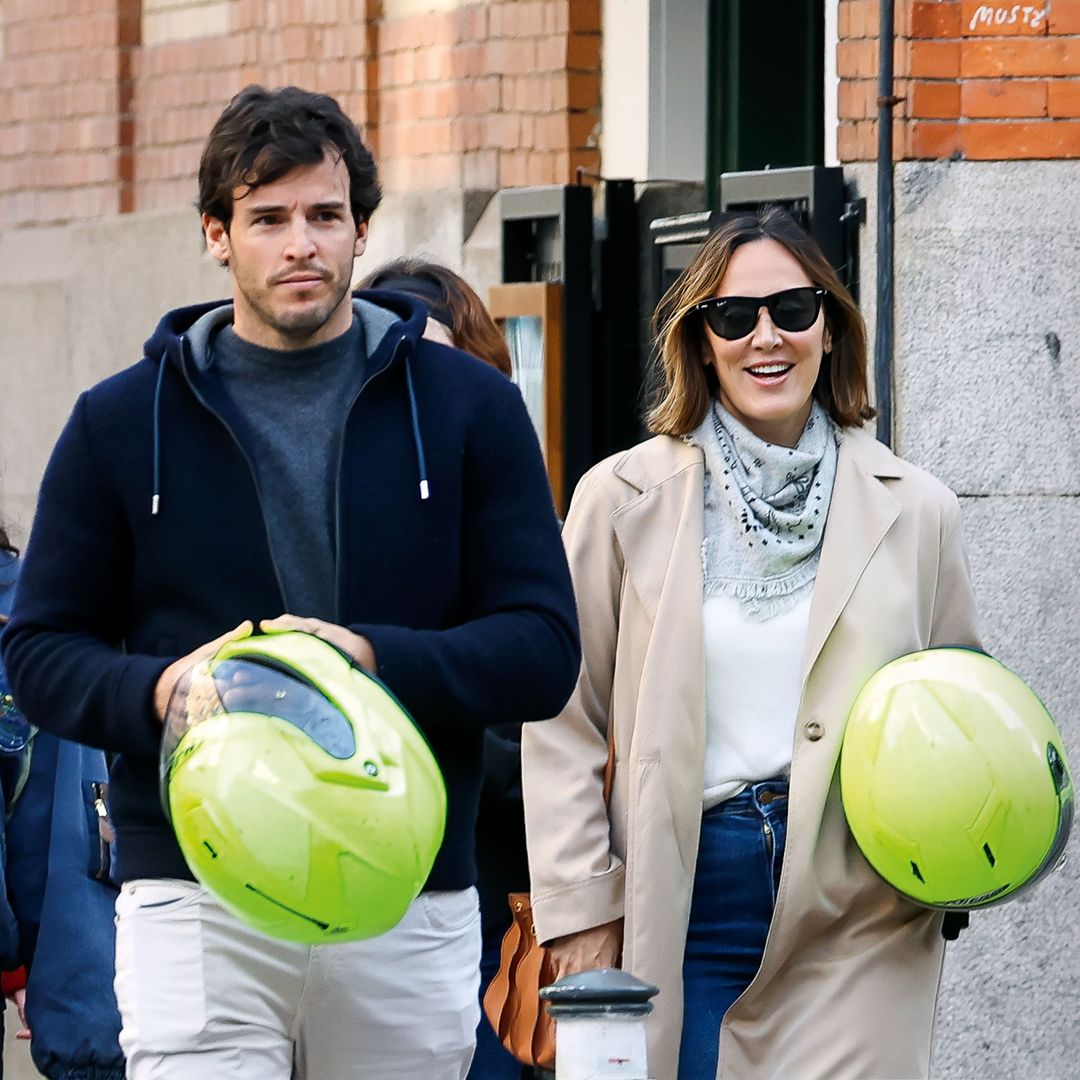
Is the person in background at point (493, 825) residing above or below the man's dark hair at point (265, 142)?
below

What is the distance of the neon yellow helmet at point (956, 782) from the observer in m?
4.34

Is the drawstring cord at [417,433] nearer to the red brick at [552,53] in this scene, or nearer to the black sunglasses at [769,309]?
the black sunglasses at [769,309]

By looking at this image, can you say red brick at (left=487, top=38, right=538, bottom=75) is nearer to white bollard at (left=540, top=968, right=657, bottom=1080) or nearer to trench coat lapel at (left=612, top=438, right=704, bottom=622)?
trench coat lapel at (left=612, top=438, right=704, bottom=622)

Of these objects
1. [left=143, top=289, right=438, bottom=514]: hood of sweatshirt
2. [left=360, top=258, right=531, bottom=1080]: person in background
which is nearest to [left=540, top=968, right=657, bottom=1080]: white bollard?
[left=143, top=289, right=438, bottom=514]: hood of sweatshirt

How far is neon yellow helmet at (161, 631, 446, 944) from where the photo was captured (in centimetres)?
350

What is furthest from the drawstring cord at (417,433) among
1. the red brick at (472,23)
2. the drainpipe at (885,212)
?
the red brick at (472,23)

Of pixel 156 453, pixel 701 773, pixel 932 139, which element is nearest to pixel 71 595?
pixel 156 453

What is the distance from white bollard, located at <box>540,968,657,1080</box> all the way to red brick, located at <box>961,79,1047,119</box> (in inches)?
154

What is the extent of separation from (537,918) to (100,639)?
1135 mm

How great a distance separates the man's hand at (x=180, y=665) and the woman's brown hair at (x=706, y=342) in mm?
1396

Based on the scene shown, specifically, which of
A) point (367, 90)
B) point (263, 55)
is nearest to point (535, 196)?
point (367, 90)

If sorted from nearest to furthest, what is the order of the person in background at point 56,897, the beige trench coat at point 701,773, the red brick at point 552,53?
the beige trench coat at point 701,773 → the person in background at point 56,897 → the red brick at point 552,53

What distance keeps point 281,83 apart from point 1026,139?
12.2ft

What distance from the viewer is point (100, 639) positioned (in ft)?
13.1
